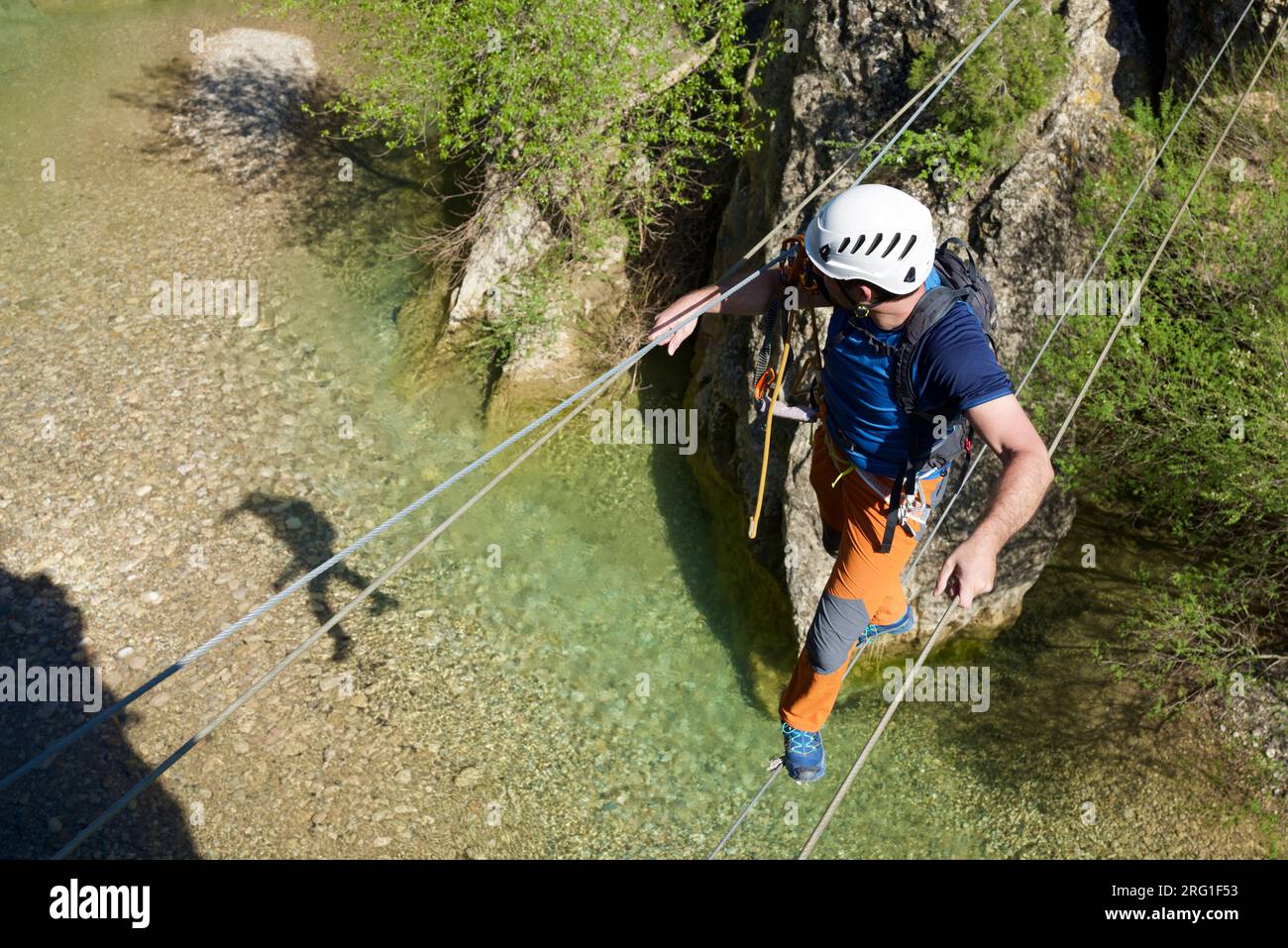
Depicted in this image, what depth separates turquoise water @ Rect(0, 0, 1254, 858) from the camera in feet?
24.8

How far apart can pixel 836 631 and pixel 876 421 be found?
1.00 meters

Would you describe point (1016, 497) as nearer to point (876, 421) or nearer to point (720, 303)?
point (876, 421)

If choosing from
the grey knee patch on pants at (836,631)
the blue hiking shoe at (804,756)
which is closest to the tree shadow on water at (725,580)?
the blue hiking shoe at (804,756)

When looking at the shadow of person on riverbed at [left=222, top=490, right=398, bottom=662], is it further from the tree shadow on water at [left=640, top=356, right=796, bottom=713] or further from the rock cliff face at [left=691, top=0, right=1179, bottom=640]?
the rock cliff face at [left=691, top=0, right=1179, bottom=640]

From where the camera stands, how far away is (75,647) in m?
8.27

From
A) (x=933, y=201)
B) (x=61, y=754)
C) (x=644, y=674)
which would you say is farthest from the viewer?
(x=644, y=674)

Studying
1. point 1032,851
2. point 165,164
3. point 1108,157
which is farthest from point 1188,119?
point 165,164

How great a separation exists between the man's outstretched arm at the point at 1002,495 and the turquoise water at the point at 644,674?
15.8 ft

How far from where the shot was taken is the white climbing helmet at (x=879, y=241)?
393cm

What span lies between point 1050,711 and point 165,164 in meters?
12.7

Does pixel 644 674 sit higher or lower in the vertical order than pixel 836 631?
lower

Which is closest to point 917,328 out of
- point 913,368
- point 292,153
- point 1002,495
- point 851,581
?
point 913,368

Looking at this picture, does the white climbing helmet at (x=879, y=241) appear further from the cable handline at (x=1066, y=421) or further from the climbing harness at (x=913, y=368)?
the cable handline at (x=1066, y=421)

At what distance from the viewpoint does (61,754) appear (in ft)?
24.8
